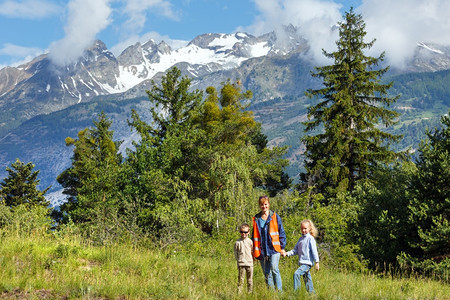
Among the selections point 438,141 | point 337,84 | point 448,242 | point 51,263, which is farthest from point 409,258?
point 337,84

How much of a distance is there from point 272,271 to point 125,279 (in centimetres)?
278

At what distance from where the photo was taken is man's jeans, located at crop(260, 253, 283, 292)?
7691 mm

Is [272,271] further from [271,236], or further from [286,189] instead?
[286,189]

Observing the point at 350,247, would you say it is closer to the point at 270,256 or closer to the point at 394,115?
the point at 270,256

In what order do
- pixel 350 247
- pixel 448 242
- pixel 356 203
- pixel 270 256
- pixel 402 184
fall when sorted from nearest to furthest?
1. pixel 270 256
2. pixel 448 242
3. pixel 350 247
4. pixel 402 184
5. pixel 356 203

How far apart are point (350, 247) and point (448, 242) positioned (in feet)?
12.0

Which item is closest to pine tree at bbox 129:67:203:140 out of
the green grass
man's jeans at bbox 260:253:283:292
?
the green grass

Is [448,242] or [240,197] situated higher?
[240,197]

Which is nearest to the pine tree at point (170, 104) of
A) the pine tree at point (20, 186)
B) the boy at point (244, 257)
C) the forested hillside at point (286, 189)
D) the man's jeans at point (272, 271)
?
the forested hillside at point (286, 189)

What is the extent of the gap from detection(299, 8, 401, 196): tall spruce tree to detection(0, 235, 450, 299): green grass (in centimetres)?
1717

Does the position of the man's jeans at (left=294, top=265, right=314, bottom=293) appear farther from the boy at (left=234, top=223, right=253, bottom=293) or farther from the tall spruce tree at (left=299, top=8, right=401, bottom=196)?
the tall spruce tree at (left=299, top=8, right=401, bottom=196)

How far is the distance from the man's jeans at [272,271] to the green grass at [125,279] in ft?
0.81

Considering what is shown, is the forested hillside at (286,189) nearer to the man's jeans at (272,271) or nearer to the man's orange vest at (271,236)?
the man's jeans at (272,271)

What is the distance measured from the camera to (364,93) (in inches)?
1072
